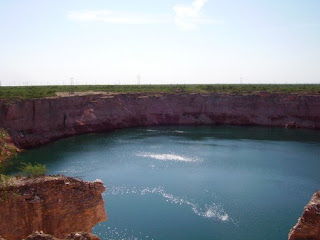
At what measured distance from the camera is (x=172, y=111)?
70.1 meters

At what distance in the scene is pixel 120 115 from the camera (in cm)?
6500

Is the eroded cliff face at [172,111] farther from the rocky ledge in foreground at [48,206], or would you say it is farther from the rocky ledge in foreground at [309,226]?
the rocky ledge in foreground at [309,226]

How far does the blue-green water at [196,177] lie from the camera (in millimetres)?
23672

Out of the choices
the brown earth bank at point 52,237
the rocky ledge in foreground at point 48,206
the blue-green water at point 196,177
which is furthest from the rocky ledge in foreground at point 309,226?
the blue-green water at point 196,177

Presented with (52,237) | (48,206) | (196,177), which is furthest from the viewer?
(196,177)

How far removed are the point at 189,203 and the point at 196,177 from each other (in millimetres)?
7334

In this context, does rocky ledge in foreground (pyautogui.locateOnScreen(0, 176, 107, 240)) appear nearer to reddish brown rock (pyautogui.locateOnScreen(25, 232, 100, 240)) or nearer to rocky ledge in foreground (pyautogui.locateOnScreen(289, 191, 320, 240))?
reddish brown rock (pyautogui.locateOnScreen(25, 232, 100, 240))

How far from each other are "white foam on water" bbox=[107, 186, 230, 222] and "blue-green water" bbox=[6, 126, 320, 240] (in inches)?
2.9

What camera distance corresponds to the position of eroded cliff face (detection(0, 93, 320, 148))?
57031 mm

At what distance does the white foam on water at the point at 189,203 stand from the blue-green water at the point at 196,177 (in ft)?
0.25

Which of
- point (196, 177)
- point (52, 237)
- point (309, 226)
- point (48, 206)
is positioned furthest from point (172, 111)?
point (52, 237)

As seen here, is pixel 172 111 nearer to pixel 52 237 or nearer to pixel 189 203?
pixel 189 203

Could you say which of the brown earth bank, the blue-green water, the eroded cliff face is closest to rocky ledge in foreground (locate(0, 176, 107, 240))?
the blue-green water

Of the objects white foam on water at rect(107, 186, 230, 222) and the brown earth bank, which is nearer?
the brown earth bank
